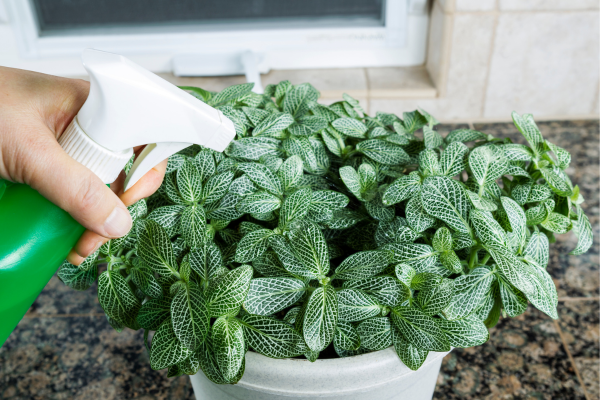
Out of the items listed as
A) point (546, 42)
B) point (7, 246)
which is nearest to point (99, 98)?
point (7, 246)

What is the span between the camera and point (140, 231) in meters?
0.38

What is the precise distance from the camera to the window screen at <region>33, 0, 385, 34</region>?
1.08 meters

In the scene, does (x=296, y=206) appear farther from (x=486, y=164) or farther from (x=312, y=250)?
(x=486, y=164)

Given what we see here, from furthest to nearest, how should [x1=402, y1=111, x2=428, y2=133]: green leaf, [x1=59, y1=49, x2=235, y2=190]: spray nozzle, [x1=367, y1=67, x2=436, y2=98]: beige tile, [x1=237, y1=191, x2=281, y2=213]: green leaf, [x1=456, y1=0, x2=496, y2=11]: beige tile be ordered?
1. [x1=367, y1=67, x2=436, y2=98]: beige tile
2. [x1=456, y1=0, x2=496, y2=11]: beige tile
3. [x1=402, y1=111, x2=428, y2=133]: green leaf
4. [x1=237, y1=191, x2=281, y2=213]: green leaf
5. [x1=59, y1=49, x2=235, y2=190]: spray nozzle

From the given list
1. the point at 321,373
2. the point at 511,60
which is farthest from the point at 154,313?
the point at 511,60

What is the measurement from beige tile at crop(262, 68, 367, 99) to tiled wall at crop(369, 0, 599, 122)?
5 cm

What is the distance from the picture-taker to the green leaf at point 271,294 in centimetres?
35

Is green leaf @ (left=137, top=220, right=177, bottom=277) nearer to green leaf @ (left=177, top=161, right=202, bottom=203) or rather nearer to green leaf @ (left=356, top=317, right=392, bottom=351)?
green leaf @ (left=177, top=161, right=202, bottom=203)

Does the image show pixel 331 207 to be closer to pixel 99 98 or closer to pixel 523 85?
pixel 99 98

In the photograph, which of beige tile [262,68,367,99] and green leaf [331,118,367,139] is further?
beige tile [262,68,367,99]

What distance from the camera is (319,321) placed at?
34cm

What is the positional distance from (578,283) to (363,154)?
46 cm

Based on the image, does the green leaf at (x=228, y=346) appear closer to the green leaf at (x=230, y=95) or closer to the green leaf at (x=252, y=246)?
→ the green leaf at (x=252, y=246)

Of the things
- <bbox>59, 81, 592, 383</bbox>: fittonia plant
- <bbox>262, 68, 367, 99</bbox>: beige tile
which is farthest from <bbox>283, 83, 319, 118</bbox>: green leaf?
<bbox>262, 68, 367, 99</bbox>: beige tile
